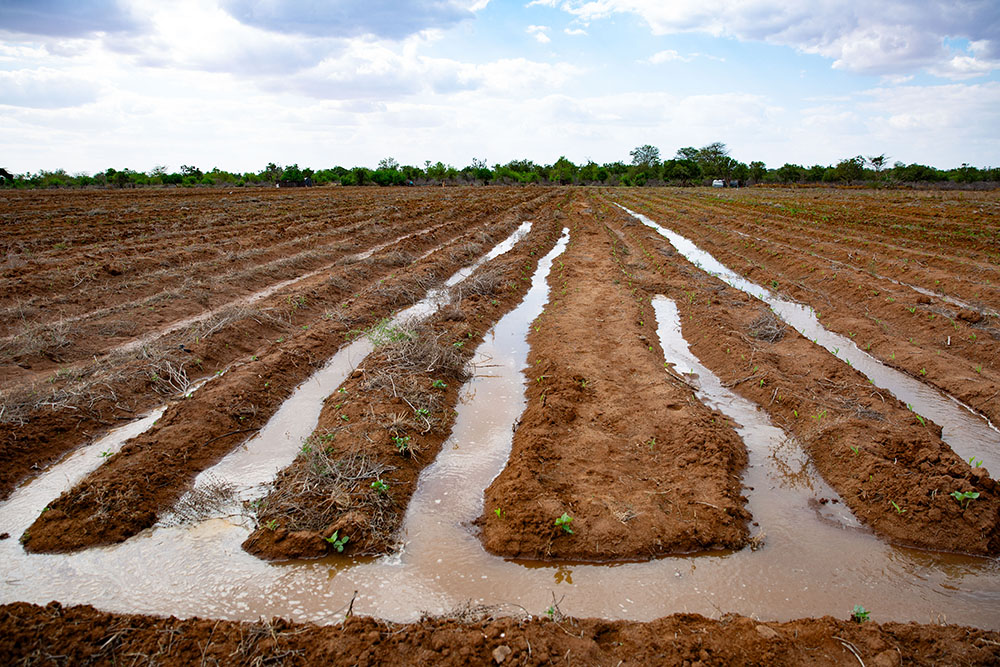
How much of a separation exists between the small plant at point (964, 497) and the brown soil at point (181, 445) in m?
7.57

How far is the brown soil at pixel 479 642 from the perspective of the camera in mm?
3219

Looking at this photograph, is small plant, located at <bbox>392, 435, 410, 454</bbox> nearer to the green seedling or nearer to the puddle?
the puddle

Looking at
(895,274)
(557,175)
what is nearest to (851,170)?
(557,175)

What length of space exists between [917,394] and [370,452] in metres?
7.84

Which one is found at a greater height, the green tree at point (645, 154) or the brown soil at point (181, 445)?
the green tree at point (645, 154)

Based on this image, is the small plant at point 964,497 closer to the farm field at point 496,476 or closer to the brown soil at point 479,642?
the farm field at point 496,476

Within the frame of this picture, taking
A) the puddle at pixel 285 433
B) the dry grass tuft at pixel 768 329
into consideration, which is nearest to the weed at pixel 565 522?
the puddle at pixel 285 433

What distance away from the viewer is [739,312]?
10500mm

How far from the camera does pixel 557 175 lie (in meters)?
86.6

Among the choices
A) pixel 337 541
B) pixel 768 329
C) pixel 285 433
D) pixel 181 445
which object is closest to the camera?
pixel 337 541

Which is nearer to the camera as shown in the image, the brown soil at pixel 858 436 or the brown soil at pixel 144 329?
the brown soil at pixel 858 436

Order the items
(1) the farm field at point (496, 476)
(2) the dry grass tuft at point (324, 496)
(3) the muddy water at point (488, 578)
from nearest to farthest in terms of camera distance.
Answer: (1) the farm field at point (496, 476) < (3) the muddy water at point (488, 578) < (2) the dry grass tuft at point (324, 496)

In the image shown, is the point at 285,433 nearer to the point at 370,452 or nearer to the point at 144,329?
the point at 370,452

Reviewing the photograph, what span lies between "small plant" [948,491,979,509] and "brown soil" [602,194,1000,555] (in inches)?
1.4
